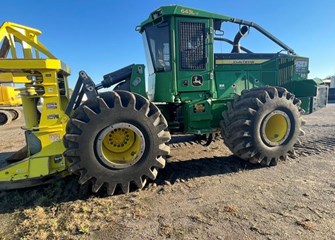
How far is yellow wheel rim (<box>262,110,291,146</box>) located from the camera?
495 cm

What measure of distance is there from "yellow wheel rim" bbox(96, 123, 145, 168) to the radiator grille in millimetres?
1847

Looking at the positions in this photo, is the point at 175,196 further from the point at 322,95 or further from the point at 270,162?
the point at 322,95

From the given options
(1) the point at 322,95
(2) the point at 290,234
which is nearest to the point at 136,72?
(2) the point at 290,234

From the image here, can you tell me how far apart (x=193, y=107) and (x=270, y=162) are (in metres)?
1.92

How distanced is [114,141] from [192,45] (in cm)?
250

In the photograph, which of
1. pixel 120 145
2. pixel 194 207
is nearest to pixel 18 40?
pixel 120 145

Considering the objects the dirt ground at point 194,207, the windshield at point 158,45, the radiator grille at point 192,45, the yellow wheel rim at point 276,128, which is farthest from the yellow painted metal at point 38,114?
the yellow wheel rim at point 276,128

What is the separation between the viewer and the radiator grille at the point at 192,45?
197 inches

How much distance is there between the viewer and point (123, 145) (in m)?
4.35

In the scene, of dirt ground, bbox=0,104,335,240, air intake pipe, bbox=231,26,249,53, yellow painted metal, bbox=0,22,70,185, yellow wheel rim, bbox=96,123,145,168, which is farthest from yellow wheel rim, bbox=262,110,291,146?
yellow painted metal, bbox=0,22,70,185

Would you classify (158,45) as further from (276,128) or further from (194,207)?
(194,207)

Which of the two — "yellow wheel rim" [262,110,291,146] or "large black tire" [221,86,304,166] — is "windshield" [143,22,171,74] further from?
"yellow wheel rim" [262,110,291,146]

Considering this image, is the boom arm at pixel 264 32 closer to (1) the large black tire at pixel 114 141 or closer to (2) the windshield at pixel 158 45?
(2) the windshield at pixel 158 45

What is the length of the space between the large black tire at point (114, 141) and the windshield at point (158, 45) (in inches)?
54.7
